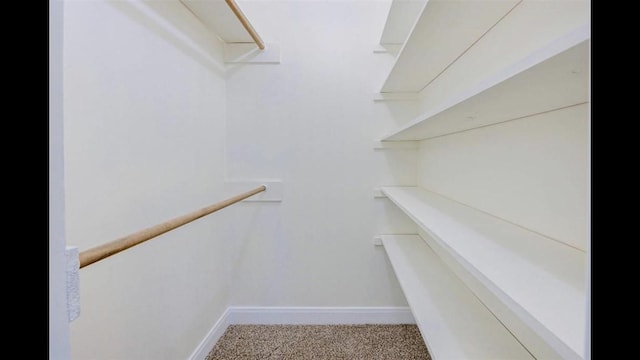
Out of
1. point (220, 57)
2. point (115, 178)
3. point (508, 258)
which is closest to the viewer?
point (508, 258)

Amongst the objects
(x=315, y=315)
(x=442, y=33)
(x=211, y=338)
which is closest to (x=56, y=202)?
(x=442, y=33)

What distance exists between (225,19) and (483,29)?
1.22m

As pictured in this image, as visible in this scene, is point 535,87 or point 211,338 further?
point 211,338

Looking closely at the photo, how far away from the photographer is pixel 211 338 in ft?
5.38

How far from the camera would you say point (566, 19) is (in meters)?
0.68

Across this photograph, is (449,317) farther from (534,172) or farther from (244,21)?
(244,21)

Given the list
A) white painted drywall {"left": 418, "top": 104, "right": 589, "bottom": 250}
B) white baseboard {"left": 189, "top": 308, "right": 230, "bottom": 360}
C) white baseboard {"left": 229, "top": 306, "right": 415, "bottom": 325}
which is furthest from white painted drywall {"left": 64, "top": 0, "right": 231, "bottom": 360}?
white painted drywall {"left": 418, "top": 104, "right": 589, "bottom": 250}

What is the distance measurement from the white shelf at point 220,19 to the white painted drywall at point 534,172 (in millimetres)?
1272

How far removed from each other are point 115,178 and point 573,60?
1142mm

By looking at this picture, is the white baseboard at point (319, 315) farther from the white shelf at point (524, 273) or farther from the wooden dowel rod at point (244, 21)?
the wooden dowel rod at point (244, 21)

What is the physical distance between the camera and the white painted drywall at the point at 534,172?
667 millimetres

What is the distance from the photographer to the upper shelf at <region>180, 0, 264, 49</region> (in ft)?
4.50
